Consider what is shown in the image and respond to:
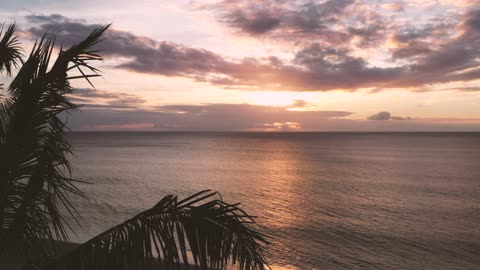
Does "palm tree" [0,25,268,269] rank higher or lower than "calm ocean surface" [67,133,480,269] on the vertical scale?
higher

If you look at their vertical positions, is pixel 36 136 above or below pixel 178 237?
above

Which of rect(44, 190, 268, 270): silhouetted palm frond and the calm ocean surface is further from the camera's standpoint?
the calm ocean surface

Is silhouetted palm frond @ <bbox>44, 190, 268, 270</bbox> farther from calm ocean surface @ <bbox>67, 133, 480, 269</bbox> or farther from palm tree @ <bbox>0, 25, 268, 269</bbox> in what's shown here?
calm ocean surface @ <bbox>67, 133, 480, 269</bbox>

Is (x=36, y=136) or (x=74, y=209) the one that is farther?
(x=36, y=136)

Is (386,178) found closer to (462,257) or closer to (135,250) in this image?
(462,257)

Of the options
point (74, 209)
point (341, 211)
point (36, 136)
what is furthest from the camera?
point (341, 211)

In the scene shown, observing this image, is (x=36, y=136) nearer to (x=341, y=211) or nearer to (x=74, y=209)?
(x=74, y=209)

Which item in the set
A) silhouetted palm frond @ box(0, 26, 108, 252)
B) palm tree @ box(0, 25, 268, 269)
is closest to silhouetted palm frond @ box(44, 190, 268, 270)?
palm tree @ box(0, 25, 268, 269)

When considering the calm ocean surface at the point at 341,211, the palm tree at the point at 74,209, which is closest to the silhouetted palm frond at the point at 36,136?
the palm tree at the point at 74,209

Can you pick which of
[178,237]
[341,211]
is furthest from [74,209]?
[341,211]

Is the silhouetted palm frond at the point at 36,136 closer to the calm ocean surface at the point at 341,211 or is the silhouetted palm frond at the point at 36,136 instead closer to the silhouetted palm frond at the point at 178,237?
the silhouetted palm frond at the point at 178,237

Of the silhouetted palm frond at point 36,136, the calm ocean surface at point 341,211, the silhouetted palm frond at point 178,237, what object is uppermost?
the silhouetted palm frond at point 36,136

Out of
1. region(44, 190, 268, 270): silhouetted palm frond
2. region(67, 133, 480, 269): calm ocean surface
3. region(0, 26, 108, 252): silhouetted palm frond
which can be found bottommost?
region(67, 133, 480, 269): calm ocean surface

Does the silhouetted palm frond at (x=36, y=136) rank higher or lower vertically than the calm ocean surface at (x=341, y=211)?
higher
